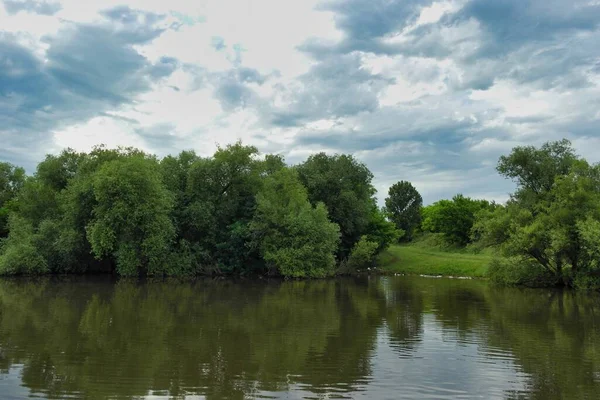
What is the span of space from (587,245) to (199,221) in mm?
39907

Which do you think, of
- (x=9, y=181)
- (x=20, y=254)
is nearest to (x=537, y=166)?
(x=20, y=254)

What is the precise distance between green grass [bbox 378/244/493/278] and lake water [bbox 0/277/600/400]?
1083 inches

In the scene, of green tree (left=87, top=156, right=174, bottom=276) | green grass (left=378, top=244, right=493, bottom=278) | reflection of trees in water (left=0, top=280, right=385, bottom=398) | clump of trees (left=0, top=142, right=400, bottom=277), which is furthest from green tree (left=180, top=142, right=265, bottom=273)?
reflection of trees in water (left=0, top=280, right=385, bottom=398)

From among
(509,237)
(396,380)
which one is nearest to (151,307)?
(396,380)

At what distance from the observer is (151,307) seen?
1085 inches

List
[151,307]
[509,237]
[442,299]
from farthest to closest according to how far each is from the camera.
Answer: [509,237]
[442,299]
[151,307]

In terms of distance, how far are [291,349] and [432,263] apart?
2009 inches

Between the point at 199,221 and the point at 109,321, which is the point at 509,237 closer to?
the point at 199,221

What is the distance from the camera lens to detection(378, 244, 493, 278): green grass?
195ft

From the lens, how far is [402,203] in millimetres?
109375

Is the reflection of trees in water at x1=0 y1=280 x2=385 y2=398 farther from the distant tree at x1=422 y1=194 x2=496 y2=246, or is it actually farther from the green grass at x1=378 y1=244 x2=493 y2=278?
the distant tree at x1=422 y1=194 x2=496 y2=246

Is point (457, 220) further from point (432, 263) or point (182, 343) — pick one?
point (182, 343)

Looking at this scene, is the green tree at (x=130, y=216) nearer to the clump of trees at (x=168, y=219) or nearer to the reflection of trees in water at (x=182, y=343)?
the clump of trees at (x=168, y=219)

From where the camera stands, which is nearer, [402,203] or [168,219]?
[168,219]
